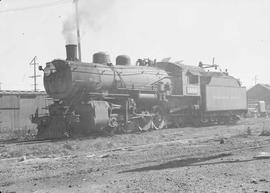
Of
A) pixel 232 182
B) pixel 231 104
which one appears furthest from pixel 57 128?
pixel 231 104

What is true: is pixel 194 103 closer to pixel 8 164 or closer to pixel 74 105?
pixel 74 105

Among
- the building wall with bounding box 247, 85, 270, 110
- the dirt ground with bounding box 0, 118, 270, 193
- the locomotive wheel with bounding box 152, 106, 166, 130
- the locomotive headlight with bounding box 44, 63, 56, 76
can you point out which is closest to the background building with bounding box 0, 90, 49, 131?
the locomotive headlight with bounding box 44, 63, 56, 76

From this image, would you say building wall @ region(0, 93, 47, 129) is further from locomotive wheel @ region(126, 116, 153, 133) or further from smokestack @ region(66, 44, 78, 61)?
smokestack @ region(66, 44, 78, 61)

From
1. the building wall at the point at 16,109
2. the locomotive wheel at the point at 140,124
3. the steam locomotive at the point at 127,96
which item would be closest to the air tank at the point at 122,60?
the steam locomotive at the point at 127,96

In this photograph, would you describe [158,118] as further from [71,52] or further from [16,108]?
[16,108]

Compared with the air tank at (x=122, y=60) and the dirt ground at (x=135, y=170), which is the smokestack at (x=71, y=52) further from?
the dirt ground at (x=135, y=170)

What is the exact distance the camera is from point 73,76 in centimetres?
1834

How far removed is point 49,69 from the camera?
19.5m

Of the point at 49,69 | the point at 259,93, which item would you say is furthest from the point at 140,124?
the point at 259,93

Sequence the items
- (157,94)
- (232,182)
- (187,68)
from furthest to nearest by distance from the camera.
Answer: (187,68)
(157,94)
(232,182)

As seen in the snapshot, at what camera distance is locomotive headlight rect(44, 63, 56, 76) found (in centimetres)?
1923

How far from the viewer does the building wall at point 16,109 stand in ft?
91.1

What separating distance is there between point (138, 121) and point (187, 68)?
19.5 ft

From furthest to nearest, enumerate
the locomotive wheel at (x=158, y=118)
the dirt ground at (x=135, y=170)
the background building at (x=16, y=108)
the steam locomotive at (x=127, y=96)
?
the background building at (x=16, y=108) → the locomotive wheel at (x=158, y=118) → the steam locomotive at (x=127, y=96) → the dirt ground at (x=135, y=170)
